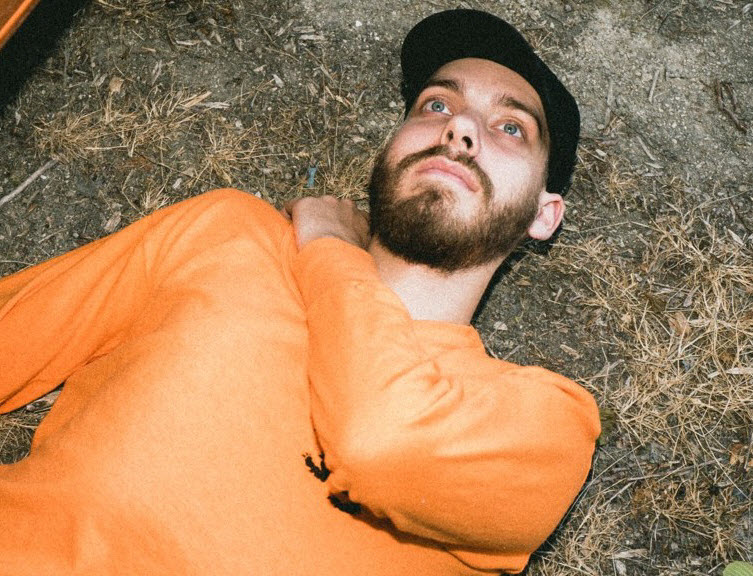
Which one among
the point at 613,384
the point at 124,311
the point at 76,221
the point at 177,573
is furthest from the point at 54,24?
the point at 613,384

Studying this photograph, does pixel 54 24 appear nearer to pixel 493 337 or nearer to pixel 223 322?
pixel 223 322

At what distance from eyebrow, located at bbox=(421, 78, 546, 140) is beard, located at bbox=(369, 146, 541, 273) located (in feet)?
1.14

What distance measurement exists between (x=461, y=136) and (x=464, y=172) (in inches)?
6.8

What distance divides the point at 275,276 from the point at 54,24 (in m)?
2.28

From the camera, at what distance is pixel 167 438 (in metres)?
2.19

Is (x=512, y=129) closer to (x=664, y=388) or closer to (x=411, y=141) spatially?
(x=411, y=141)

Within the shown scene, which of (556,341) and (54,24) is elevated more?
(54,24)

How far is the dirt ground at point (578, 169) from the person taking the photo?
10.6ft

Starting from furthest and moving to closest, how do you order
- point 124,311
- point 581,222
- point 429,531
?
point 581,222 → point 124,311 → point 429,531

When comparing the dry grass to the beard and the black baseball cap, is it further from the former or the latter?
the beard

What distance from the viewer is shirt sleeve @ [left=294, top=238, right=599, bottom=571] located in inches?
74.0

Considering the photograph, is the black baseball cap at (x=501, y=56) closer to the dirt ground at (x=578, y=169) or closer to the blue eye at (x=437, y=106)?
the blue eye at (x=437, y=106)

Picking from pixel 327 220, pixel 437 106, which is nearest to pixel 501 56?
pixel 437 106

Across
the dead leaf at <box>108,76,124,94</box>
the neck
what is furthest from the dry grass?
the dead leaf at <box>108,76,124,94</box>
